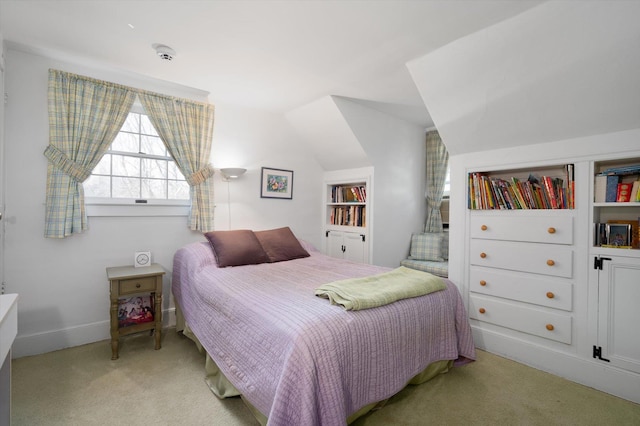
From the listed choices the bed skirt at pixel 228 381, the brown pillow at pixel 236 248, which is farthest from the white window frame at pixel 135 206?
the bed skirt at pixel 228 381

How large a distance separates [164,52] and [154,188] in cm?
128

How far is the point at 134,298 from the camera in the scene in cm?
261

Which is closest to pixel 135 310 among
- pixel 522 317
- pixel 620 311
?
pixel 522 317

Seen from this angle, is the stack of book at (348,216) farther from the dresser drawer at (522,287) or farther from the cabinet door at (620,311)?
the cabinet door at (620,311)

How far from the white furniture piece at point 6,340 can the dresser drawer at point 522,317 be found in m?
3.00

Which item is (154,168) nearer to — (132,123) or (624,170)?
(132,123)

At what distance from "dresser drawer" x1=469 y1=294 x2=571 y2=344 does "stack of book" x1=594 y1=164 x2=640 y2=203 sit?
89cm

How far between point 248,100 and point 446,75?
6.62 ft

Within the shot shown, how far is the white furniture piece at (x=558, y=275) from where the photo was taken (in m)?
1.97

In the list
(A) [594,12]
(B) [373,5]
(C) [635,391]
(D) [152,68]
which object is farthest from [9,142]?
(C) [635,391]

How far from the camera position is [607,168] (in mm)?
2168

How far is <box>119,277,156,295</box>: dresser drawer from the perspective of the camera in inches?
91.4

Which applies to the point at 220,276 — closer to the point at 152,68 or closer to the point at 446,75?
the point at 152,68

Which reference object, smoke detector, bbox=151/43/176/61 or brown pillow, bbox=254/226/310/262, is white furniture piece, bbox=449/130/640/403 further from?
smoke detector, bbox=151/43/176/61
